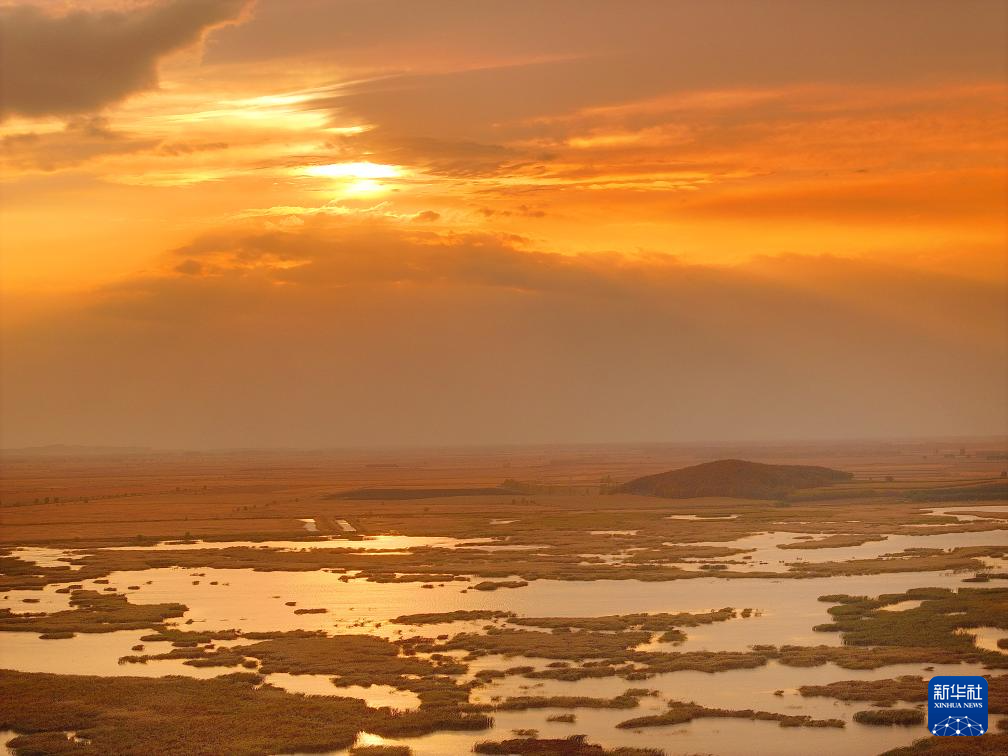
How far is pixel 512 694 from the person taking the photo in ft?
102

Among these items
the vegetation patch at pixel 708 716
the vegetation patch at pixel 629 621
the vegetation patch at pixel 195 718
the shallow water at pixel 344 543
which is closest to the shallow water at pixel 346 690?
the vegetation patch at pixel 195 718

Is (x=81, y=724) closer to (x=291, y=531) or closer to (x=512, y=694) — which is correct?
(x=512, y=694)

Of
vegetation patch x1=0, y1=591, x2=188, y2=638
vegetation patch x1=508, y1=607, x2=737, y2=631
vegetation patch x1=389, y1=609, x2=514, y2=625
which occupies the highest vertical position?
vegetation patch x1=0, y1=591, x2=188, y2=638

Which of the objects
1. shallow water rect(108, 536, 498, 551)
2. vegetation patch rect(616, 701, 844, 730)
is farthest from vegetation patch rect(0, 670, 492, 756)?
shallow water rect(108, 536, 498, 551)

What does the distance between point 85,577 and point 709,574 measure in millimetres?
29521

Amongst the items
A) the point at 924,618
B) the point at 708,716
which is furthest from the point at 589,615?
the point at 708,716

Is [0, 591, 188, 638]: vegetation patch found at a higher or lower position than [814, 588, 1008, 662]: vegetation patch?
higher

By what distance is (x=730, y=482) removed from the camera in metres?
114

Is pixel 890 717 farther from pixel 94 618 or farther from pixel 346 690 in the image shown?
pixel 94 618

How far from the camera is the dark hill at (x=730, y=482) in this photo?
4446 inches

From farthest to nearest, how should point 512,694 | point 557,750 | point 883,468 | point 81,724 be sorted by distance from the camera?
point 883,468 < point 512,694 < point 81,724 < point 557,750

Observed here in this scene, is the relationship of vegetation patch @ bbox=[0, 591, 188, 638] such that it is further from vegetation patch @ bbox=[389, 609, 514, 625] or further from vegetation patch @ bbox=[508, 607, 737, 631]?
vegetation patch @ bbox=[508, 607, 737, 631]

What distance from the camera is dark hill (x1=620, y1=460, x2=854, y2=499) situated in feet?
371

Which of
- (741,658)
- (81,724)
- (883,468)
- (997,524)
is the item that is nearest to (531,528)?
(997,524)
